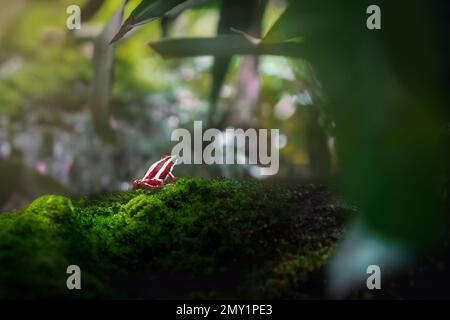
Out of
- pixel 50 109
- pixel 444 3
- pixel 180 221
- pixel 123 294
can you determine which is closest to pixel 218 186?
pixel 180 221

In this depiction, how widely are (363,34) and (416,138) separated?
26 centimetres

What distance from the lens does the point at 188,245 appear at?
1013mm

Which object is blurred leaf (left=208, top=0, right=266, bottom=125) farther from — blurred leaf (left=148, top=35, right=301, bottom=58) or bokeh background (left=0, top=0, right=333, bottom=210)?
bokeh background (left=0, top=0, right=333, bottom=210)

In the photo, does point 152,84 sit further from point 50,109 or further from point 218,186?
point 218,186

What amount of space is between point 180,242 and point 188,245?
0.02m

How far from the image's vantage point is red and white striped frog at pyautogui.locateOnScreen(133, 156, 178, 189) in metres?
1.24

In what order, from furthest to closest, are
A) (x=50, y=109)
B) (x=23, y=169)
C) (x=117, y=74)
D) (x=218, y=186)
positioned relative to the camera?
(x=117, y=74), (x=50, y=109), (x=23, y=169), (x=218, y=186)

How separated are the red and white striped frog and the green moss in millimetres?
60

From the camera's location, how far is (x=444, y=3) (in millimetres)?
1029

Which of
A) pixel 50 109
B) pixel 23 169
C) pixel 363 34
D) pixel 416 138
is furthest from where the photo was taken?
pixel 50 109

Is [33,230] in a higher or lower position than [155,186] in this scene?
lower

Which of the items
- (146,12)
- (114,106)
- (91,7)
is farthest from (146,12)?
(114,106)

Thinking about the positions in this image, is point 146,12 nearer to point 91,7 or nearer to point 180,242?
point 180,242

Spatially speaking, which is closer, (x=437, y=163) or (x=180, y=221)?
(x=437, y=163)
